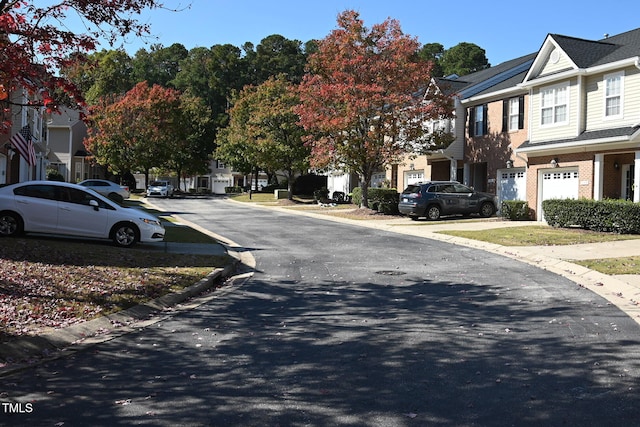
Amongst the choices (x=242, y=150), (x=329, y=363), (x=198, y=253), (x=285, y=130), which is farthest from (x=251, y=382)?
(x=242, y=150)

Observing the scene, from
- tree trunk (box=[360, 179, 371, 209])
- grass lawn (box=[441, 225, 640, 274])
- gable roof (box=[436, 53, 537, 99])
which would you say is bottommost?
grass lawn (box=[441, 225, 640, 274])

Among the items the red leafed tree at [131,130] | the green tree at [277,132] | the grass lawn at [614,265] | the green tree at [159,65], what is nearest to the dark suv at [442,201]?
the grass lawn at [614,265]

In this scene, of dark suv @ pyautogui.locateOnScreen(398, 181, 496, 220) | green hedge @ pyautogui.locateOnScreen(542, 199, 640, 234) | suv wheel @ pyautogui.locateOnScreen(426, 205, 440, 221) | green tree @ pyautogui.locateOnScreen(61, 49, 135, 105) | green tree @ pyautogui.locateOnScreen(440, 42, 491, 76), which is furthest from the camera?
green tree @ pyautogui.locateOnScreen(440, 42, 491, 76)

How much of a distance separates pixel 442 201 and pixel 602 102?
294 inches

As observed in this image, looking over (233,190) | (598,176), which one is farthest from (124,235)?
(233,190)

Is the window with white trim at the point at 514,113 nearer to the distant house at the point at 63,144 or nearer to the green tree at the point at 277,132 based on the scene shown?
the green tree at the point at 277,132

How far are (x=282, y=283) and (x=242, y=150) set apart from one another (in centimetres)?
3804

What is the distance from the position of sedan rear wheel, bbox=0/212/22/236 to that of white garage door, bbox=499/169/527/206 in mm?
20781

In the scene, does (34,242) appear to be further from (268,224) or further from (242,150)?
(242,150)

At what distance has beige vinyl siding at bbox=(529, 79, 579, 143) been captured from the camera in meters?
23.1

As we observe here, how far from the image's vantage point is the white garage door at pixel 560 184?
921 inches

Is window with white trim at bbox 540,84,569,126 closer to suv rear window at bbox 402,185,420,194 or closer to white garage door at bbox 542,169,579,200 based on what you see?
white garage door at bbox 542,169,579,200

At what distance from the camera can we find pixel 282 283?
35.5ft

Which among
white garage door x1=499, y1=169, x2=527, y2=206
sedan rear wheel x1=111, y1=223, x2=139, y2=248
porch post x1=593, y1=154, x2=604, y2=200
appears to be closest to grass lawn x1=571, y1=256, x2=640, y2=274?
porch post x1=593, y1=154, x2=604, y2=200
